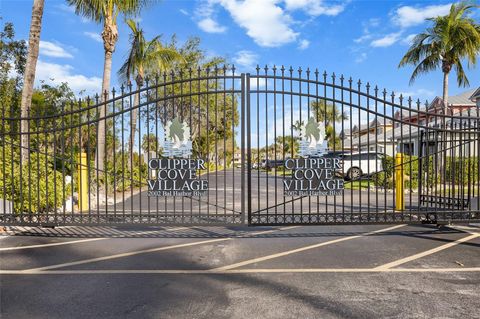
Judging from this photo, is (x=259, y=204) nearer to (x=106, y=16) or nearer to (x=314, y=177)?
(x=314, y=177)

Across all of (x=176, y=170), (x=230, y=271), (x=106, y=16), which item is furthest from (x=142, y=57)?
(x=230, y=271)

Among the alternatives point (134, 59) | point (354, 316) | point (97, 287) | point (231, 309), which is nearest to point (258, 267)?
point (231, 309)

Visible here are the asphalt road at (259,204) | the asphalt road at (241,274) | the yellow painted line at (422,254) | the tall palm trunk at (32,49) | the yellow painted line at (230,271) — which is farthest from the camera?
the tall palm trunk at (32,49)

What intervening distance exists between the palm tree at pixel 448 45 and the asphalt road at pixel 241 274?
13234mm

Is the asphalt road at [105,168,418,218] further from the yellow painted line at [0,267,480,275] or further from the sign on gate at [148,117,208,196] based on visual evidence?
the yellow painted line at [0,267,480,275]

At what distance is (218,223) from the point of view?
6391 millimetres

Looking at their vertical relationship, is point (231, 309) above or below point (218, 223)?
below

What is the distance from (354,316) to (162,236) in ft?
14.9

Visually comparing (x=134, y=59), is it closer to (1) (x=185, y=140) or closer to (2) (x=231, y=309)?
(1) (x=185, y=140)

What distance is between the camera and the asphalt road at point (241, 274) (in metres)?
3.77

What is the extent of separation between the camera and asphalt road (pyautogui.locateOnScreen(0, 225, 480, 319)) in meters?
3.77

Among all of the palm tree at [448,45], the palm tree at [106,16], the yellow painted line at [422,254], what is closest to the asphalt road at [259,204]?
the yellow painted line at [422,254]

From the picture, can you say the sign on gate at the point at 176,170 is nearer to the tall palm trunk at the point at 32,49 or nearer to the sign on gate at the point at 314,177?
the sign on gate at the point at 314,177

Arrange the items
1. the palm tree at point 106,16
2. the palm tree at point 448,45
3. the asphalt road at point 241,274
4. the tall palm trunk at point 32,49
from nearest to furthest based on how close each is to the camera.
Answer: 1. the asphalt road at point 241,274
2. the tall palm trunk at point 32,49
3. the palm tree at point 106,16
4. the palm tree at point 448,45
